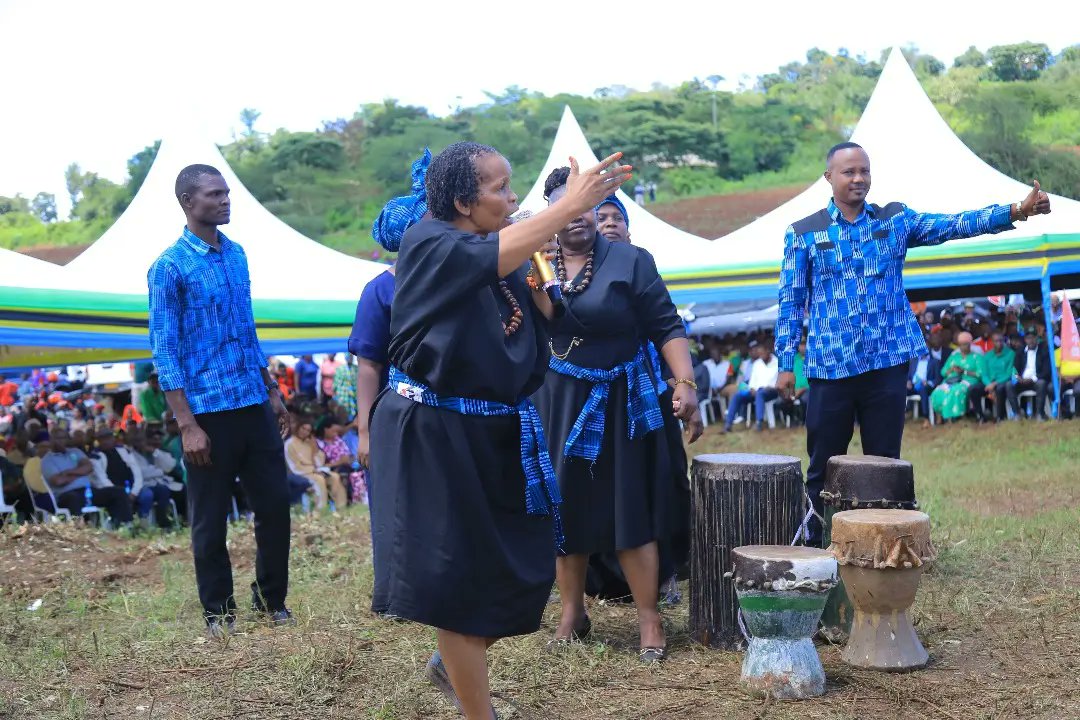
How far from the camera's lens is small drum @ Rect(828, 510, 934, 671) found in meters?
4.21

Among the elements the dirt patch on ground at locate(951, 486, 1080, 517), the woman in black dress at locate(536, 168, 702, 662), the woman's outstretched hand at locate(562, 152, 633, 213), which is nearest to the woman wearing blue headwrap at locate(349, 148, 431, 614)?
the woman in black dress at locate(536, 168, 702, 662)

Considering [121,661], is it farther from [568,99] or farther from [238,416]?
[568,99]

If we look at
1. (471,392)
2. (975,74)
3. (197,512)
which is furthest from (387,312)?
(975,74)

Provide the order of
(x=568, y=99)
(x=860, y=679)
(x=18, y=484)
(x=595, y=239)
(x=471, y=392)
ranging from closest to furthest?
1. (x=471, y=392)
2. (x=860, y=679)
3. (x=595, y=239)
4. (x=18, y=484)
5. (x=568, y=99)

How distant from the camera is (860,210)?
544cm

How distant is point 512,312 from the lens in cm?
337

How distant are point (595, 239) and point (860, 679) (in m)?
1.92

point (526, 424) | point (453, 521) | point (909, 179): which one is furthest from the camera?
point (909, 179)

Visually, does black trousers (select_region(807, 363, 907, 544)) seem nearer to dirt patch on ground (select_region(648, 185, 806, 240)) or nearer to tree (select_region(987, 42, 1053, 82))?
dirt patch on ground (select_region(648, 185, 806, 240))

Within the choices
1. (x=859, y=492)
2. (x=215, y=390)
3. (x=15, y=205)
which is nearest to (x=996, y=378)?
(x=859, y=492)

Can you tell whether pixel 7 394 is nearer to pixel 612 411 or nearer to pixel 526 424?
pixel 612 411

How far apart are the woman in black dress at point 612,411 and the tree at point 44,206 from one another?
6136 centimetres

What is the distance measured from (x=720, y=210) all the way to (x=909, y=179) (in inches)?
1250

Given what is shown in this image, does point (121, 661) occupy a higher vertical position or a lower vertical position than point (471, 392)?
lower
